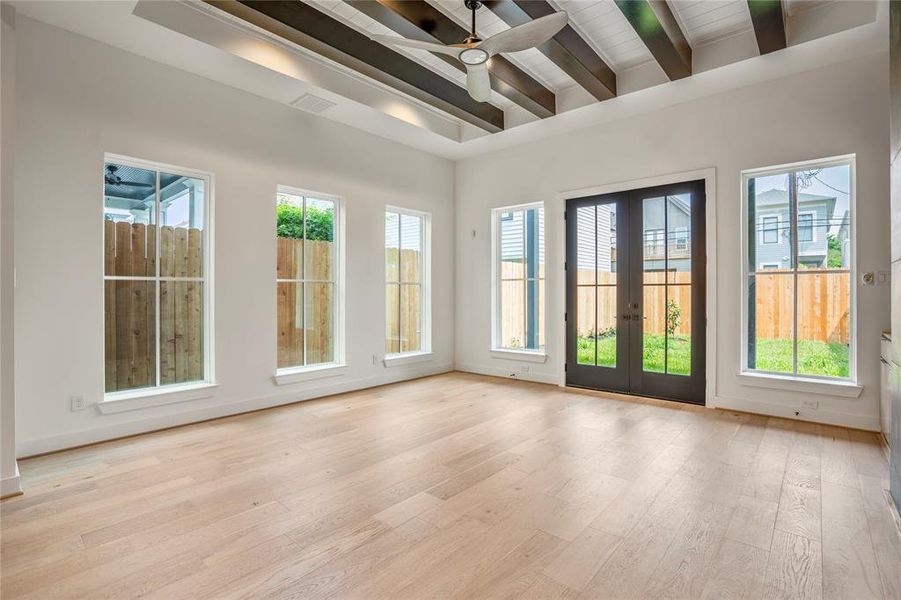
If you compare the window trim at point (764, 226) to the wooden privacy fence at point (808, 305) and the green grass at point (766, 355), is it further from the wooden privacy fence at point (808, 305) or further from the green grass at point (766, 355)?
the green grass at point (766, 355)

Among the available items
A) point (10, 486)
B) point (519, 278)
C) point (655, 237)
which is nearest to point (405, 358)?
point (519, 278)

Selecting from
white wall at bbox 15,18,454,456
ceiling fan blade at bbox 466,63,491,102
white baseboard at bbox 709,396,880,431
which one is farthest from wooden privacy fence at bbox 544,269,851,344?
white wall at bbox 15,18,454,456

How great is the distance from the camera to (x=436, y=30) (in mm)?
3637

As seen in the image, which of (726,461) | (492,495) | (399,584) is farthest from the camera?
(726,461)

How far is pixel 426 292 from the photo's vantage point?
6445 mm

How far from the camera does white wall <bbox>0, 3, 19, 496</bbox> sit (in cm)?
265

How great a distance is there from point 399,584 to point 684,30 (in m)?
4.68

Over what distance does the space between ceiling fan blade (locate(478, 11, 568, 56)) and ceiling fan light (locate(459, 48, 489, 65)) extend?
0.16 feet

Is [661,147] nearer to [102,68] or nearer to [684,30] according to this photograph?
[684,30]

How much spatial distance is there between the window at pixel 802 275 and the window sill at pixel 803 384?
0.10 metres

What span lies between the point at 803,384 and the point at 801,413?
10.7 inches

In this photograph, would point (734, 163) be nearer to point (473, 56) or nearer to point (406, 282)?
point (473, 56)

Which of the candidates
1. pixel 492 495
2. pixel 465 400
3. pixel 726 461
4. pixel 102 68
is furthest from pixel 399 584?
pixel 102 68

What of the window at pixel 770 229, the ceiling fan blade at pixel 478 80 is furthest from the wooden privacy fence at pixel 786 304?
the ceiling fan blade at pixel 478 80
